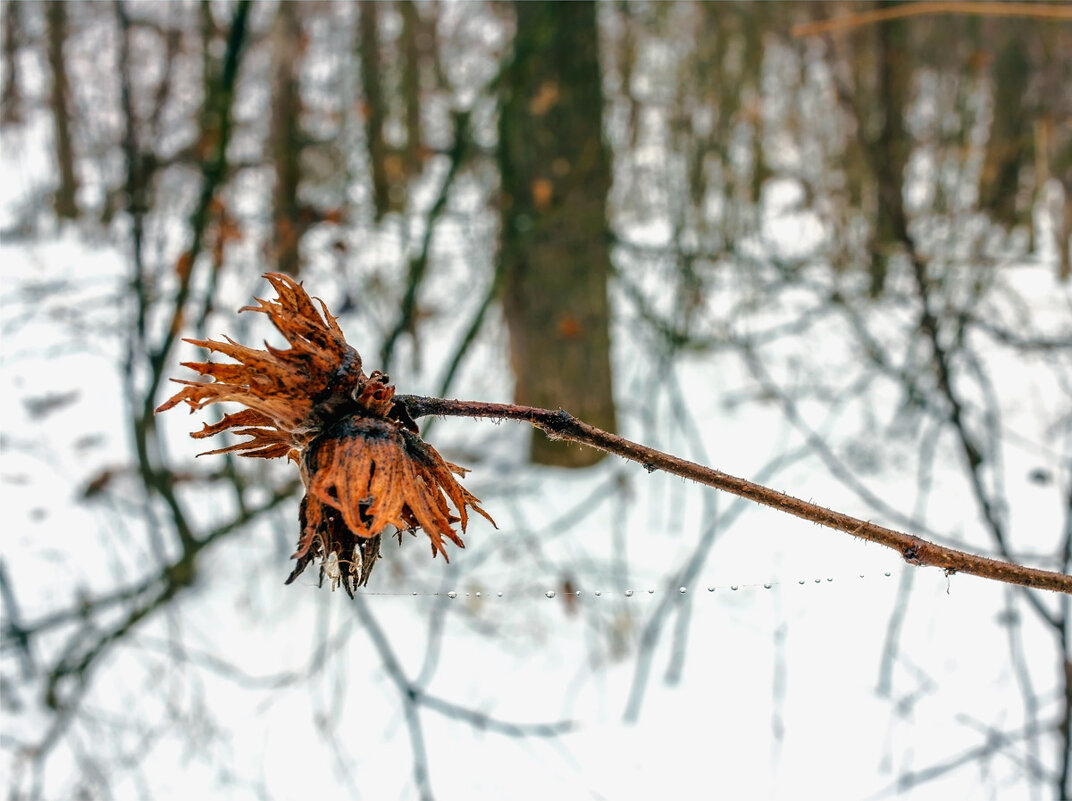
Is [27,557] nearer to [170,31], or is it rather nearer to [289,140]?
[170,31]

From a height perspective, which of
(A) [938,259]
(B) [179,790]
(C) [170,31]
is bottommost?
(B) [179,790]

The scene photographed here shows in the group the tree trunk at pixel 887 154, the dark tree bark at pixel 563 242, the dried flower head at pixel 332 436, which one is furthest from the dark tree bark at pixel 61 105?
the dried flower head at pixel 332 436

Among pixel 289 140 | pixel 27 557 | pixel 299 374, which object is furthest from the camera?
pixel 289 140

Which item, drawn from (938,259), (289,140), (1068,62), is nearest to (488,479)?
(938,259)

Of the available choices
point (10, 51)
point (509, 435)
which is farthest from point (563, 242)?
point (10, 51)

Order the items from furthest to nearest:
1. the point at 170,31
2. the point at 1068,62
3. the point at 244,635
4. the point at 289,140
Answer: the point at 1068,62, the point at 289,140, the point at 244,635, the point at 170,31

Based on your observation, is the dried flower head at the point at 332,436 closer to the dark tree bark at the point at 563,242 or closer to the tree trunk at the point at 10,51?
the dark tree bark at the point at 563,242
